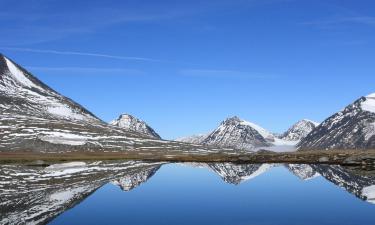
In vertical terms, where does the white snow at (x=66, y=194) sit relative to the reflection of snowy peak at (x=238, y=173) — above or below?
below

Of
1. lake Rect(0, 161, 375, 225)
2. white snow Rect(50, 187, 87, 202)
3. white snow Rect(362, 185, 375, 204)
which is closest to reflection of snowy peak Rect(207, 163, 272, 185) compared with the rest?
lake Rect(0, 161, 375, 225)

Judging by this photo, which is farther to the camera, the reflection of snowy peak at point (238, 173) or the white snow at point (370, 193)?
the reflection of snowy peak at point (238, 173)

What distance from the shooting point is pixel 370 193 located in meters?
58.8

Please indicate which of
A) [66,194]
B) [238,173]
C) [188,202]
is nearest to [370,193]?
[188,202]

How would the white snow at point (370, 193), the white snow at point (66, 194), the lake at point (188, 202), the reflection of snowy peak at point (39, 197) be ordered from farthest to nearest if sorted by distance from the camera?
the white snow at point (66, 194)
the white snow at point (370, 193)
the reflection of snowy peak at point (39, 197)
the lake at point (188, 202)

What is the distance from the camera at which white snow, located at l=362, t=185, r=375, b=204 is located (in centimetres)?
5348

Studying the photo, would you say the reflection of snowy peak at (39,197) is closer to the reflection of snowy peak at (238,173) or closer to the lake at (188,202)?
the lake at (188,202)

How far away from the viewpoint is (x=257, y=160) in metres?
164

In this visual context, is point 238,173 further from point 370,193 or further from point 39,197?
point 39,197

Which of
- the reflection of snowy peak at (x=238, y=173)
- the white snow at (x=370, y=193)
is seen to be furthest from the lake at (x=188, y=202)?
the reflection of snowy peak at (x=238, y=173)

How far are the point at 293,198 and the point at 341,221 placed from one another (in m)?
19.1

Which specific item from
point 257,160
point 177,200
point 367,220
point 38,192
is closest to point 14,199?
point 38,192

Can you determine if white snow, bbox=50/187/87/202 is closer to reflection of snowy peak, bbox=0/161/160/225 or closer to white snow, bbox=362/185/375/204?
reflection of snowy peak, bbox=0/161/160/225

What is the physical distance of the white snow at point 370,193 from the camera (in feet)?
175
